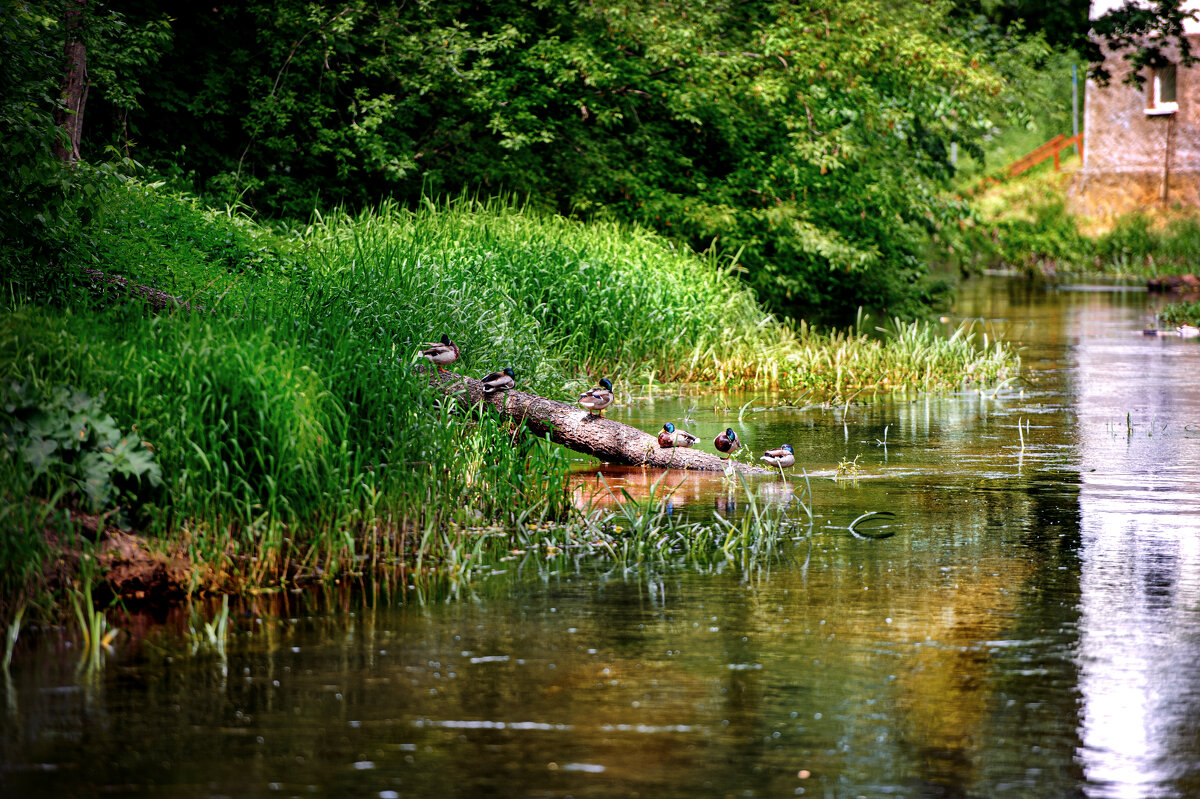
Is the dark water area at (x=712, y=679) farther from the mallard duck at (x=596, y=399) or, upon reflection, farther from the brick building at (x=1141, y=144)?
the brick building at (x=1141, y=144)

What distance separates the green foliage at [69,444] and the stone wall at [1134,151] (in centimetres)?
4272

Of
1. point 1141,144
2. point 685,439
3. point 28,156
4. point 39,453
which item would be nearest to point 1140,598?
point 685,439

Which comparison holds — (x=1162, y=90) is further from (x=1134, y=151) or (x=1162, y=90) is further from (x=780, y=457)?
(x=780, y=457)

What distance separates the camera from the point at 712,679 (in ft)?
21.3

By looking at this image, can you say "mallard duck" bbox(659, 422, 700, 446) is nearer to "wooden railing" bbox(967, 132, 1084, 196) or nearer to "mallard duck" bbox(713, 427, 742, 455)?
"mallard duck" bbox(713, 427, 742, 455)

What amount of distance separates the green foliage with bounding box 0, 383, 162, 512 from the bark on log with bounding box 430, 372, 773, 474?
3.96 meters

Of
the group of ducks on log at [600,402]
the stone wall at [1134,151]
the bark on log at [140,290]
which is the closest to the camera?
the bark on log at [140,290]

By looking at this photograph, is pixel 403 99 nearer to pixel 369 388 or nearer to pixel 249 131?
pixel 249 131

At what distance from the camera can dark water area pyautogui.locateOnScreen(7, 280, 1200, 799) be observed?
5.37 meters

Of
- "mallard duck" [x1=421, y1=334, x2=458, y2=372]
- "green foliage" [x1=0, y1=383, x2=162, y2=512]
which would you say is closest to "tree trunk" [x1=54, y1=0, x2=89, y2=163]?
"mallard duck" [x1=421, y1=334, x2=458, y2=372]

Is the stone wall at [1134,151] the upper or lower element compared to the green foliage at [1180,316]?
upper

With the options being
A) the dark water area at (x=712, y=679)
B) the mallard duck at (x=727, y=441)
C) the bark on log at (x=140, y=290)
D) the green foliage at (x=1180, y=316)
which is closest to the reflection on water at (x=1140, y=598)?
the dark water area at (x=712, y=679)

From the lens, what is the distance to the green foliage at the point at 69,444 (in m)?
7.64

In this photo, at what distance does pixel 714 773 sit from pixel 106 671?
9.94ft
